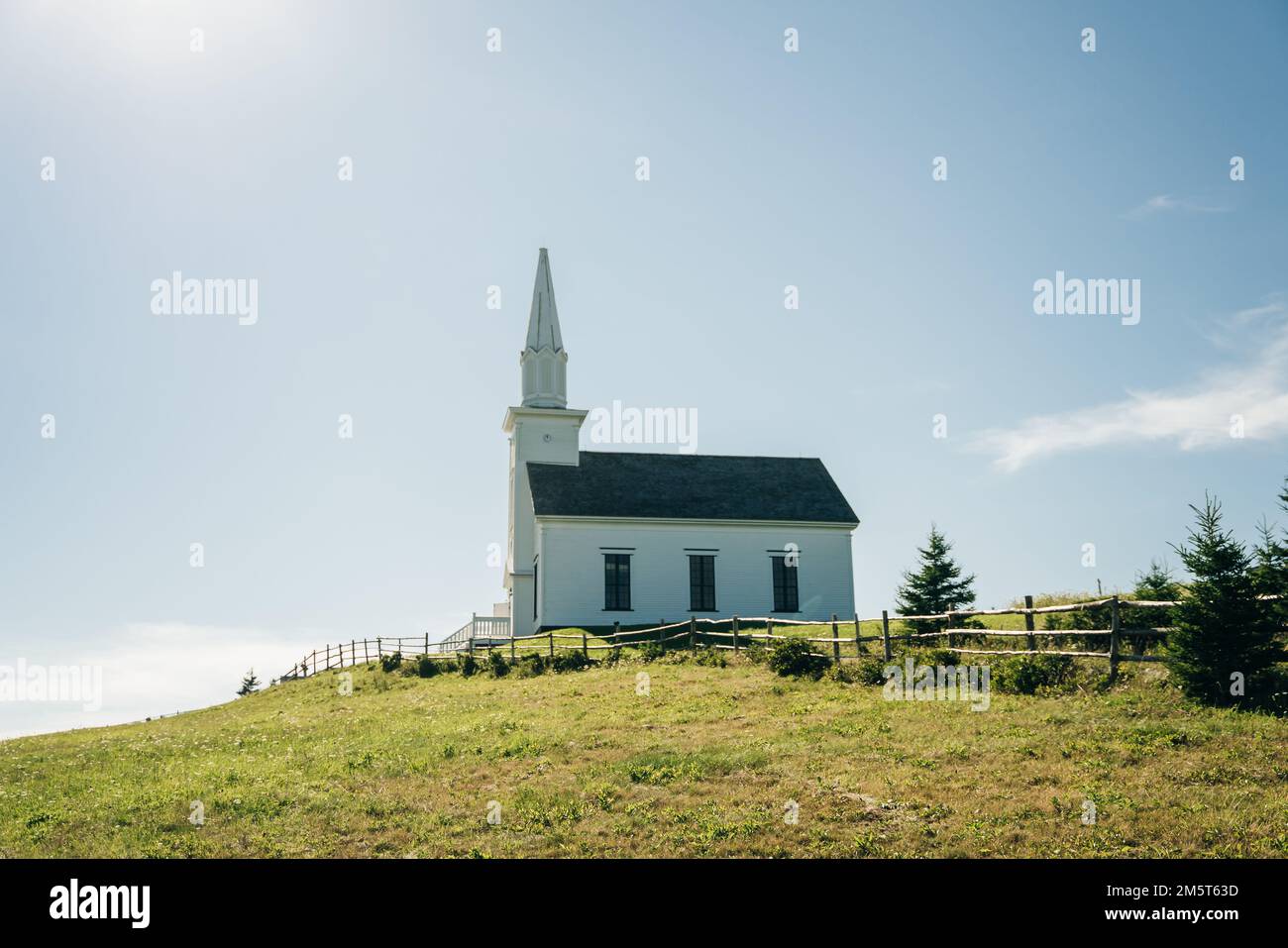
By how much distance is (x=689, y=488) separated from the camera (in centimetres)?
4538

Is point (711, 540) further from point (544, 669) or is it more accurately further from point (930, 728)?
point (930, 728)

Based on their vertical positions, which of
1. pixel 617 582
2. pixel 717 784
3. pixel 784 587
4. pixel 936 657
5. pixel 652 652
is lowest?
pixel 717 784

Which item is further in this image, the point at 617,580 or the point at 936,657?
the point at 617,580

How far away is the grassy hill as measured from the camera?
12.5 metres

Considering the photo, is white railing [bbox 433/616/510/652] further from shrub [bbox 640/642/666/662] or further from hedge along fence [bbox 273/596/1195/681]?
shrub [bbox 640/642/666/662]

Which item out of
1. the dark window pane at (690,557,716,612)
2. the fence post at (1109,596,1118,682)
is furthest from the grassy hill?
the dark window pane at (690,557,716,612)

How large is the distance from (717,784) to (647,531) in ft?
90.8

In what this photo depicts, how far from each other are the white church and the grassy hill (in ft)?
59.6

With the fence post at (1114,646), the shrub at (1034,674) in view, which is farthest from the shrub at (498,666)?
the fence post at (1114,646)

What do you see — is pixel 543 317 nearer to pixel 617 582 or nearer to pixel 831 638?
pixel 617 582

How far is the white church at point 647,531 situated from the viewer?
138ft

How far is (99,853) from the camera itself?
1392cm

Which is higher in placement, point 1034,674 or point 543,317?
point 543,317

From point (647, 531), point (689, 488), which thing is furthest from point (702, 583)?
point (689, 488)
